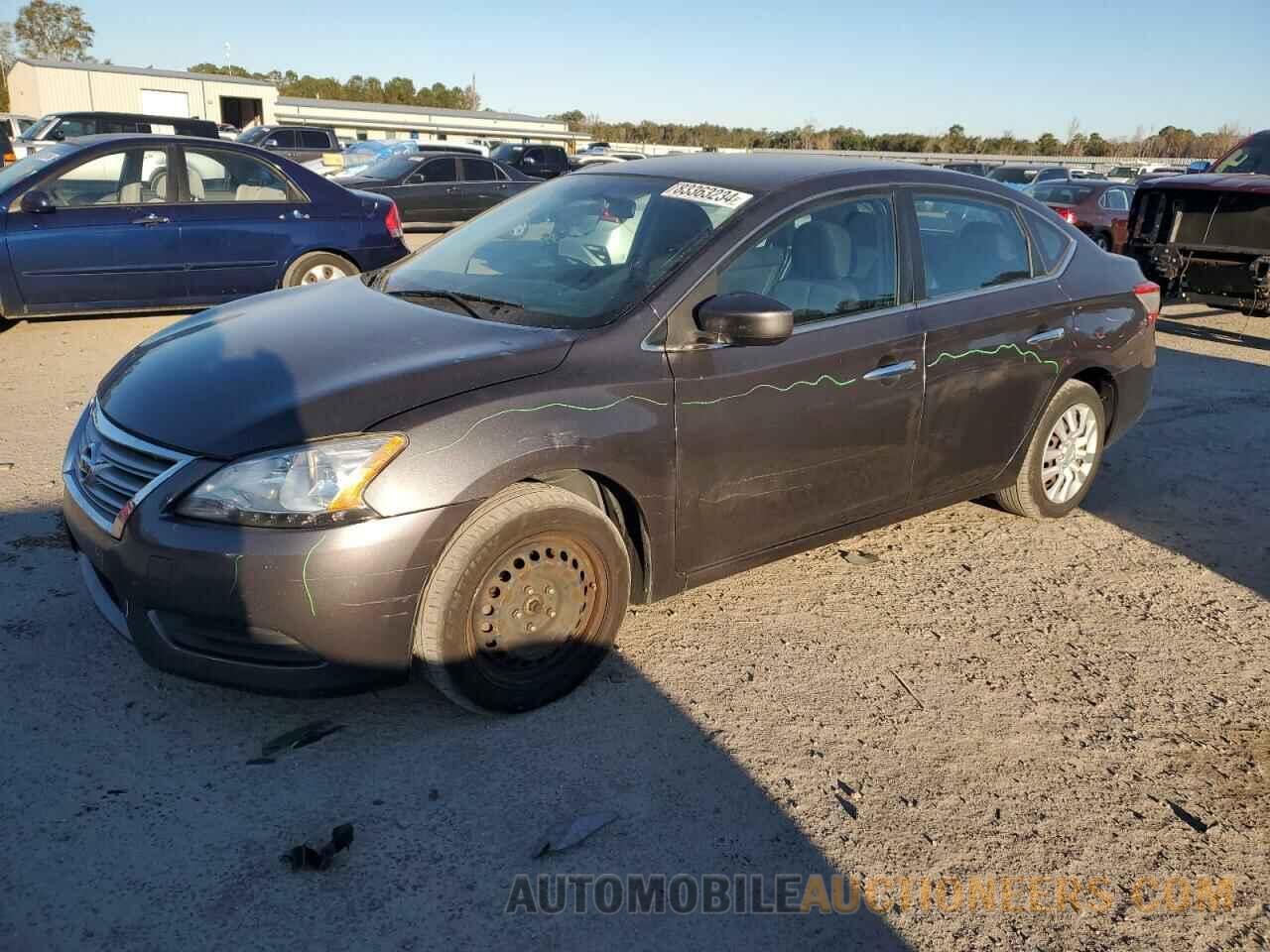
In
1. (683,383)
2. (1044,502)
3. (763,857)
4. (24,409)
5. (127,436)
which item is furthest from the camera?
(24,409)

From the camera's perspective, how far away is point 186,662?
2914 millimetres

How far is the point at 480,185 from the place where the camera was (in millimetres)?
17438

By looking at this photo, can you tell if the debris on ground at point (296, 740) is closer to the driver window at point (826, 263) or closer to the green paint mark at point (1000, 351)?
the driver window at point (826, 263)

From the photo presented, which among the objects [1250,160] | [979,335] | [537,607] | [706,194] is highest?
[1250,160]

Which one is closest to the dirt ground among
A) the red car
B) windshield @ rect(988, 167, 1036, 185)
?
the red car

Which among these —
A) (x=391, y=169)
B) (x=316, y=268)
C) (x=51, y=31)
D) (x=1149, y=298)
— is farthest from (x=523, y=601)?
(x=51, y=31)

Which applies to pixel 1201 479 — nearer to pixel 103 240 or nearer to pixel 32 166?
pixel 103 240

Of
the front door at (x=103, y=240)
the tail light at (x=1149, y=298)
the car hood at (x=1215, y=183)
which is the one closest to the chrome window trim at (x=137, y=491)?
the tail light at (x=1149, y=298)

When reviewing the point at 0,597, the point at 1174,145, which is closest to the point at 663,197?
the point at 0,597

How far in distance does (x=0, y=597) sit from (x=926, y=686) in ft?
11.4

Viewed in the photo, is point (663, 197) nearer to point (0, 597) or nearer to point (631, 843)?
point (631, 843)

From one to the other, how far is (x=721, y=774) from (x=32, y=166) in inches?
306

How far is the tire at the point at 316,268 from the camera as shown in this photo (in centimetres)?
851

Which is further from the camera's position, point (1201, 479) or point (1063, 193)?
point (1063, 193)
